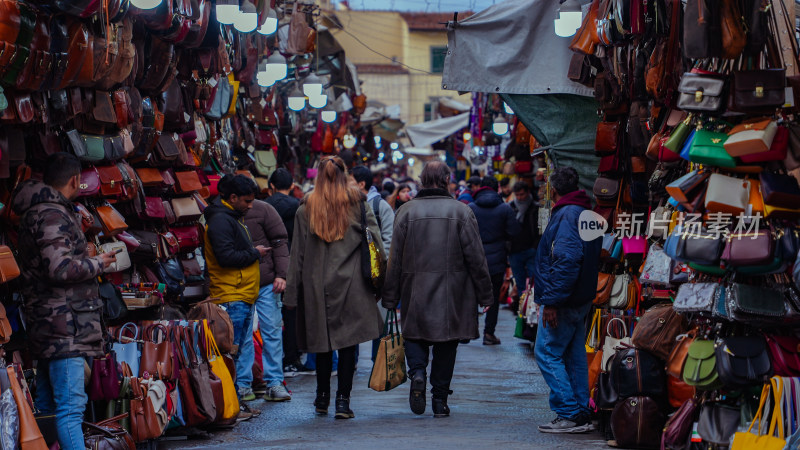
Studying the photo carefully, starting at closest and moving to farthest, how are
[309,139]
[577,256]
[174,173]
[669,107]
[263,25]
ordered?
[669,107]
[577,256]
[174,173]
[263,25]
[309,139]

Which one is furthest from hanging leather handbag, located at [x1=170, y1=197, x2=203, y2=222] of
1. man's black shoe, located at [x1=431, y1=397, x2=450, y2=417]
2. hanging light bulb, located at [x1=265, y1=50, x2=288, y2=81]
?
hanging light bulb, located at [x1=265, y1=50, x2=288, y2=81]

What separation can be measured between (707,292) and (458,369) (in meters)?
6.27

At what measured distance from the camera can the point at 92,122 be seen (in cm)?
771

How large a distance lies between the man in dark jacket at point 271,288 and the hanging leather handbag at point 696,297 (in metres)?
4.45

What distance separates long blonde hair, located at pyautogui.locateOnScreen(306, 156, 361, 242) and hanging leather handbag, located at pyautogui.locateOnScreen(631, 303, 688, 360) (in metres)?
2.65

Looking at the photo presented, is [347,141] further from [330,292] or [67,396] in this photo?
[67,396]

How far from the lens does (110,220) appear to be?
25.7 ft

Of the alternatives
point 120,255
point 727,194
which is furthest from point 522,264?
point 727,194

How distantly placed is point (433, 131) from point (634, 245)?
64.0 feet

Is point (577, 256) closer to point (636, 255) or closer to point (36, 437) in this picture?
point (636, 255)

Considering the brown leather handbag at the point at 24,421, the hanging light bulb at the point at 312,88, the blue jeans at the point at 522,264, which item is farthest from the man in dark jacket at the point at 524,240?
the brown leather handbag at the point at 24,421

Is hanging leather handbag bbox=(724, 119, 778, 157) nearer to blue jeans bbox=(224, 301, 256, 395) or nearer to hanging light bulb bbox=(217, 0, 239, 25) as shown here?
hanging light bulb bbox=(217, 0, 239, 25)

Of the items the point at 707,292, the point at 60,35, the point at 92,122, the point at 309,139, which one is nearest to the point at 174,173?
the point at 92,122

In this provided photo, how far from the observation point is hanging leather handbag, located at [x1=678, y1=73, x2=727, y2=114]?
5.86m
